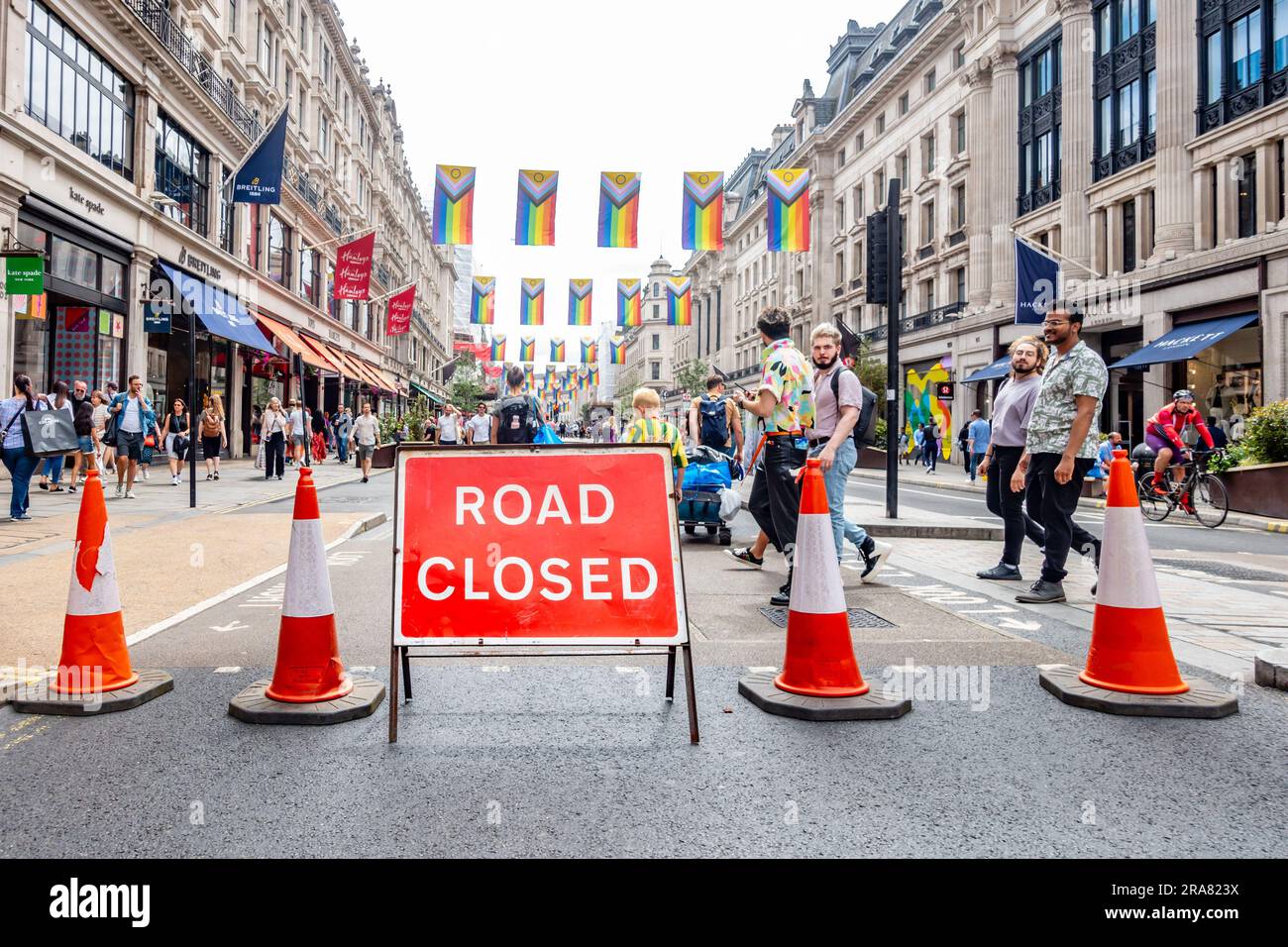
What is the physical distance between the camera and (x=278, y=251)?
33500mm

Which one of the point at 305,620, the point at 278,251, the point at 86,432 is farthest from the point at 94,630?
the point at 278,251

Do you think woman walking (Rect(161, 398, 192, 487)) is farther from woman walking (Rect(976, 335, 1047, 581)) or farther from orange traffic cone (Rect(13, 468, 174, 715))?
woman walking (Rect(976, 335, 1047, 581))

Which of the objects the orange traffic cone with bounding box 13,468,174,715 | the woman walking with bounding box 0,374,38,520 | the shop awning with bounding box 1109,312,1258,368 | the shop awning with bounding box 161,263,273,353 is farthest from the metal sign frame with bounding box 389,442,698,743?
the shop awning with bounding box 1109,312,1258,368

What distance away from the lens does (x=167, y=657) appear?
4844mm

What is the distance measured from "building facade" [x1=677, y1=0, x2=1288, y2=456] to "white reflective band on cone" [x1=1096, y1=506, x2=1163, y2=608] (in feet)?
73.0

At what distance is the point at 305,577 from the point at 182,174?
25.3 m

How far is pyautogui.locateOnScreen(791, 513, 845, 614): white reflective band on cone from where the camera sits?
3936 millimetres

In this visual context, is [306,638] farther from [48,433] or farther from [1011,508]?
[48,433]

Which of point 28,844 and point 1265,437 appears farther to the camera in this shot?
point 1265,437

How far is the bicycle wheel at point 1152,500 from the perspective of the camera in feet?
46.5

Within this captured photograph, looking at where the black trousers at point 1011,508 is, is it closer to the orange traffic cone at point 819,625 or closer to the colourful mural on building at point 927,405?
the orange traffic cone at point 819,625

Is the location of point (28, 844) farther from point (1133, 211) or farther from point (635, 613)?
point (1133, 211)

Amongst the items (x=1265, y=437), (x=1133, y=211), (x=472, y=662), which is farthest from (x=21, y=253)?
(x=1133, y=211)
